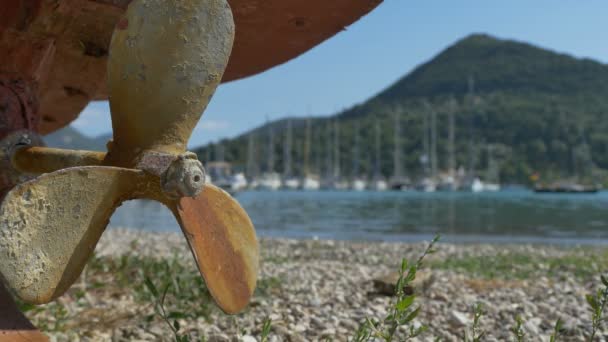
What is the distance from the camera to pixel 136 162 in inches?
85.8

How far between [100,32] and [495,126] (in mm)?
127092

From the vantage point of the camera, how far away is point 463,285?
6.63 m

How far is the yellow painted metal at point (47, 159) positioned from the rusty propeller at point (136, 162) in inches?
8.0

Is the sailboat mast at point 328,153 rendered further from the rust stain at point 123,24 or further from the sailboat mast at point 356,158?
the rust stain at point 123,24

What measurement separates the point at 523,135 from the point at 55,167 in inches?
4830

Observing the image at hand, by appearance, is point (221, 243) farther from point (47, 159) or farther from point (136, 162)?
point (47, 159)

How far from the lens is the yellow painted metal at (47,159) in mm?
2439

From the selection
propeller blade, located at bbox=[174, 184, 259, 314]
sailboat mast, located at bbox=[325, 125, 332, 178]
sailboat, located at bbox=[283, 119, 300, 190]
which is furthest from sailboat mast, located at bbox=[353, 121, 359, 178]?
propeller blade, located at bbox=[174, 184, 259, 314]

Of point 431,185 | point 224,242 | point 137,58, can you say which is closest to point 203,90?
point 137,58

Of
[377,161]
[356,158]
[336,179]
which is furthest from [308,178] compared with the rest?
[377,161]

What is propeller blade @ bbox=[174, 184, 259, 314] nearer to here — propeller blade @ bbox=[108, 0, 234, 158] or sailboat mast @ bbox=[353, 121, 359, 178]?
propeller blade @ bbox=[108, 0, 234, 158]

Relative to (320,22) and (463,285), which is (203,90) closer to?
(320,22)

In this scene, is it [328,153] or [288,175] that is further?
[328,153]

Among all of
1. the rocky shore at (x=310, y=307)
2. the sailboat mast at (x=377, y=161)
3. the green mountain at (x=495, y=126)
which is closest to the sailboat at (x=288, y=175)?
the green mountain at (x=495, y=126)
